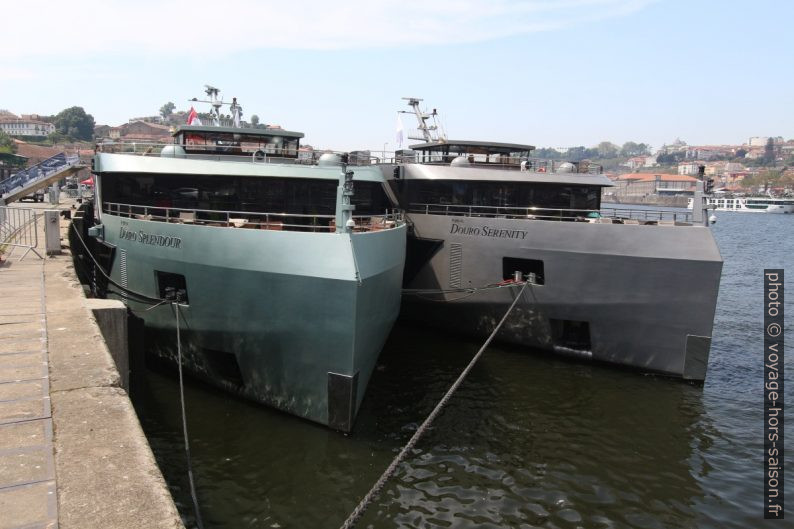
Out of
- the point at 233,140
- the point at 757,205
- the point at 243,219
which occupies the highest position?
the point at 233,140

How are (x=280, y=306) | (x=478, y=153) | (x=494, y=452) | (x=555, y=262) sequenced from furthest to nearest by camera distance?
(x=478, y=153)
(x=555, y=262)
(x=494, y=452)
(x=280, y=306)

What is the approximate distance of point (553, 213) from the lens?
17516mm

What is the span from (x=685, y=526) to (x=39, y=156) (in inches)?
4523

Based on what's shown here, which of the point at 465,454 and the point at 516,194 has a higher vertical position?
the point at 516,194

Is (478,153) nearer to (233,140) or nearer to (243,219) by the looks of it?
(233,140)

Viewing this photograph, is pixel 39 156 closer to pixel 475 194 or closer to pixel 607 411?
pixel 475 194

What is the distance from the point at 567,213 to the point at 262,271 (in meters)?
10.4

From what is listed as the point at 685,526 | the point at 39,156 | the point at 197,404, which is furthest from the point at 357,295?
the point at 39,156

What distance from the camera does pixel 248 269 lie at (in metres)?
10.5

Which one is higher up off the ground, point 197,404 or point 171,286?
point 171,286

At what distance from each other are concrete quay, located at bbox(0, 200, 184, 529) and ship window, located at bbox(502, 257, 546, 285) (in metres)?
10.2

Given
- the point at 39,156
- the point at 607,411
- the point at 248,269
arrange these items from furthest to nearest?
the point at 39,156
the point at 607,411
the point at 248,269

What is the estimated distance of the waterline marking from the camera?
9.30 meters

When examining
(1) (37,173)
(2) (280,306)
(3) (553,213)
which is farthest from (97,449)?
(1) (37,173)
